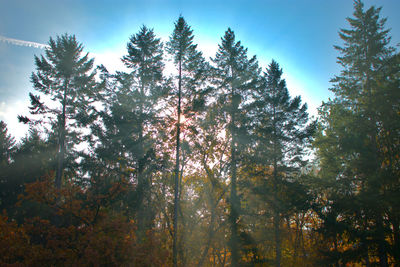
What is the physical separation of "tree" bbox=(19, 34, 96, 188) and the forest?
9 centimetres

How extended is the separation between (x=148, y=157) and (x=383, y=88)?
1498 cm

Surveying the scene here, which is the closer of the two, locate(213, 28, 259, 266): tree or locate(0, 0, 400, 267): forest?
locate(0, 0, 400, 267): forest

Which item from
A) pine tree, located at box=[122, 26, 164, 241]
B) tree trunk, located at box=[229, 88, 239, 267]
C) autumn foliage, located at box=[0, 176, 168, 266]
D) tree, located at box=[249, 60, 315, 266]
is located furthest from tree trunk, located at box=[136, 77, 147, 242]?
tree, located at box=[249, 60, 315, 266]

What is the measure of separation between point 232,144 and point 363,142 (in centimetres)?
805

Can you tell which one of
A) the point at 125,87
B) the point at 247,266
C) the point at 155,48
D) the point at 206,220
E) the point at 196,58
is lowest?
the point at 247,266

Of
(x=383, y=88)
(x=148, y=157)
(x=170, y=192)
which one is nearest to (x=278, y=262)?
(x=170, y=192)

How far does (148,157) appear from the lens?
51.3ft

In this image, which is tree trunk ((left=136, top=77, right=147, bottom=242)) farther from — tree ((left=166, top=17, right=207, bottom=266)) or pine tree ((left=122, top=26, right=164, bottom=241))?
tree ((left=166, top=17, right=207, bottom=266))

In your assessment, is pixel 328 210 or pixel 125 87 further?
pixel 125 87

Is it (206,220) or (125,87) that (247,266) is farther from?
(125,87)

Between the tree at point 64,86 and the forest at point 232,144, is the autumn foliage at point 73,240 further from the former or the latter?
the tree at point 64,86

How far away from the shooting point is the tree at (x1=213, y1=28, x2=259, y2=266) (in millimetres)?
16913

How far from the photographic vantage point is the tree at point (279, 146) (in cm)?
1633

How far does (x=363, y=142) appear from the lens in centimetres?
1431
